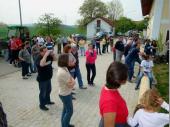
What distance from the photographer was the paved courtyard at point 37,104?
25.5 feet

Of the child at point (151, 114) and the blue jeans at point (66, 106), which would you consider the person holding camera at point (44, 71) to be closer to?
the blue jeans at point (66, 106)

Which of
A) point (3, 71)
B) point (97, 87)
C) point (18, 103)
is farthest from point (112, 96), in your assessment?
point (3, 71)

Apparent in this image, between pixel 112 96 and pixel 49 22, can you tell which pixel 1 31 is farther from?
pixel 112 96

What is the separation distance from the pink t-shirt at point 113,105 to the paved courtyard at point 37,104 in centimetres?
412

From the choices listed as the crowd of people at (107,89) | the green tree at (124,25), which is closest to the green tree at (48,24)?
the crowd of people at (107,89)

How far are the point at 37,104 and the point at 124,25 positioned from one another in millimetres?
75185

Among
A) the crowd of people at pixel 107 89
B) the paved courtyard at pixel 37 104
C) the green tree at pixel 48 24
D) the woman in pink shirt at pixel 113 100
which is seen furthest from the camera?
the green tree at pixel 48 24

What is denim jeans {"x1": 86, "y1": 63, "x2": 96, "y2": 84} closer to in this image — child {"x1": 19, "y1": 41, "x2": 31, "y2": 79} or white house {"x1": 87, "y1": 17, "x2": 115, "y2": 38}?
child {"x1": 19, "y1": 41, "x2": 31, "y2": 79}

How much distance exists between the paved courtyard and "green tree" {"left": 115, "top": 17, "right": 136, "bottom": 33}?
228 feet

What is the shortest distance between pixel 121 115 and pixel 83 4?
85353 mm

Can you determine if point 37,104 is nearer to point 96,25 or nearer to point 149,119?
point 149,119

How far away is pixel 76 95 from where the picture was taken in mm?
10359

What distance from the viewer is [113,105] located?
10.8 feet

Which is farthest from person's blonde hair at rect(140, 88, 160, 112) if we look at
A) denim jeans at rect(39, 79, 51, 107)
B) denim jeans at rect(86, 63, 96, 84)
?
denim jeans at rect(86, 63, 96, 84)
